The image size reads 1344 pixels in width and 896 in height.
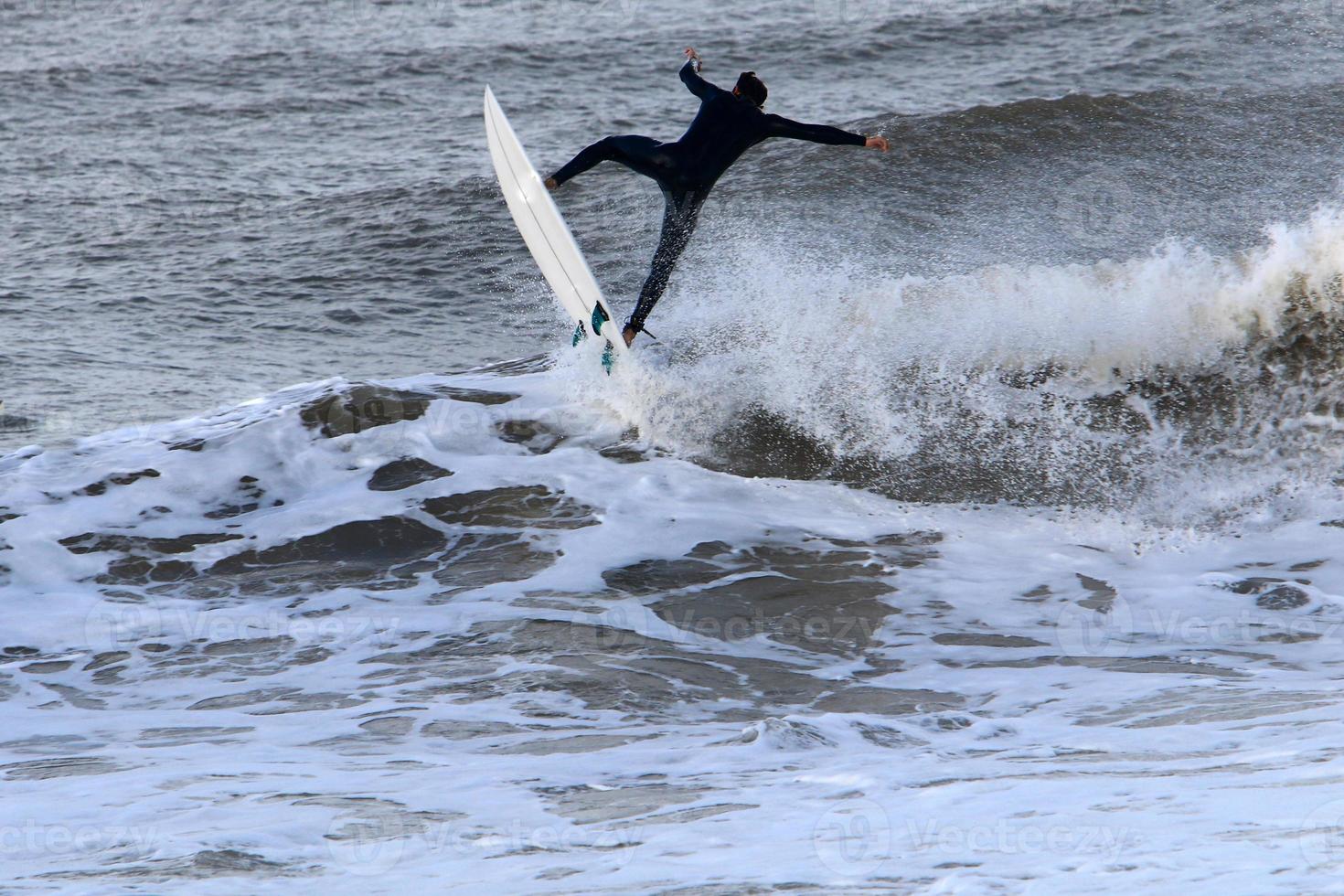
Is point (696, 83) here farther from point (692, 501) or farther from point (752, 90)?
point (692, 501)

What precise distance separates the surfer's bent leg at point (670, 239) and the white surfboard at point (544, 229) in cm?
24

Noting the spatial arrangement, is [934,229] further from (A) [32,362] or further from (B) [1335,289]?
(A) [32,362]

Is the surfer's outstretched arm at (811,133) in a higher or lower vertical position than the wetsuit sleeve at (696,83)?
lower

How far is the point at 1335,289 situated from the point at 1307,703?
4915mm

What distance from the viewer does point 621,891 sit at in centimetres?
371

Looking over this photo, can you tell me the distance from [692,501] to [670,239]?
1639mm

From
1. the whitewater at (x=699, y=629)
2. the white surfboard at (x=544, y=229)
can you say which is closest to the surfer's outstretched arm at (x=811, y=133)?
the white surfboard at (x=544, y=229)

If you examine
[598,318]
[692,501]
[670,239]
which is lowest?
[692,501]

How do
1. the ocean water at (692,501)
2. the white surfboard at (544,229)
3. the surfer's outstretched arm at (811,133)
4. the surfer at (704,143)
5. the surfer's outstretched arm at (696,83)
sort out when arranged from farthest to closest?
1. the white surfboard at (544,229)
2. the surfer's outstretched arm at (696,83)
3. the surfer at (704,143)
4. the surfer's outstretched arm at (811,133)
5. the ocean water at (692,501)

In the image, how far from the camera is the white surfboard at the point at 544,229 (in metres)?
7.98

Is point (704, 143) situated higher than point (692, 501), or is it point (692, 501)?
point (704, 143)

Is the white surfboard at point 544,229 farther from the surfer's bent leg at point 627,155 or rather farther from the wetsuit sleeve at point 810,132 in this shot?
the wetsuit sleeve at point 810,132

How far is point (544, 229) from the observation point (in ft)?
26.7

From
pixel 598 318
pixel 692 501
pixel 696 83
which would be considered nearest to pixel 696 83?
pixel 696 83
